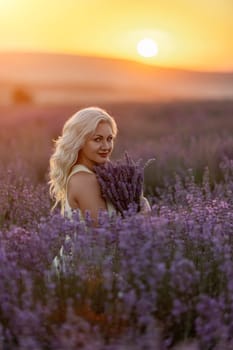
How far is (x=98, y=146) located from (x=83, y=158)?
151 mm

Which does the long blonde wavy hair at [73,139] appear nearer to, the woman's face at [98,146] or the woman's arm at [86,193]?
the woman's face at [98,146]

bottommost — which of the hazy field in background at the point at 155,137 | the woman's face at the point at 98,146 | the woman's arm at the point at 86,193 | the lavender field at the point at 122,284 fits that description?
the lavender field at the point at 122,284

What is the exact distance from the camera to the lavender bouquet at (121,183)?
3.58 meters

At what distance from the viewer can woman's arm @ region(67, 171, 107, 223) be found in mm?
3666

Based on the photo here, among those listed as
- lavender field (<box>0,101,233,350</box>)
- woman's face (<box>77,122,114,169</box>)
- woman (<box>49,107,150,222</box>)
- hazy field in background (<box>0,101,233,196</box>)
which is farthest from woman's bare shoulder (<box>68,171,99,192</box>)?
hazy field in background (<box>0,101,233,196</box>)

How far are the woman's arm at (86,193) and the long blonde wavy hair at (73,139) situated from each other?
0.59ft

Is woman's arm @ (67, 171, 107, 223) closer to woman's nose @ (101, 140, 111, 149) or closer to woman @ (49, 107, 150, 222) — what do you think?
woman @ (49, 107, 150, 222)

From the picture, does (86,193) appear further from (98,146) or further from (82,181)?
(98,146)

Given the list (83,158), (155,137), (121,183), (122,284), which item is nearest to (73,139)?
(83,158)

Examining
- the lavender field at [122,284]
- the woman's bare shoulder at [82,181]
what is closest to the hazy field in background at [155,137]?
the woman's bare shoulder at [82,181]

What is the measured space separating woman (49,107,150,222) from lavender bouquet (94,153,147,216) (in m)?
0.07

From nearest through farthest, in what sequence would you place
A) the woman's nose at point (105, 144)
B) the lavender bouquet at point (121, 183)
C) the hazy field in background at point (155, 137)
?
the lavender bouquet at point (121, 183)
the woman's nose at point (105, 144)
the hazy field in background at point (155, 137)

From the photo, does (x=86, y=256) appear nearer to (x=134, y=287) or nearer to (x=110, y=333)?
(x=134, y=287)

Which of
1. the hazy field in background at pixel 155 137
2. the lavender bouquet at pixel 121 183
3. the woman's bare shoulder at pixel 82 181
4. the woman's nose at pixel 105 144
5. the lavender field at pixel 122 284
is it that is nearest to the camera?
the lavender field at pixel 122 284
